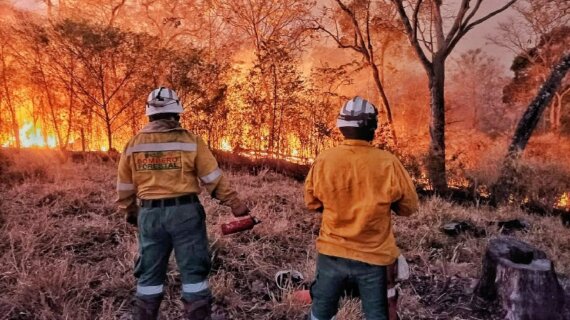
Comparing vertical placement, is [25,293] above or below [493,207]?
above

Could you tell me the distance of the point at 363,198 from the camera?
2.30 m

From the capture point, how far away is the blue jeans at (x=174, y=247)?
2801 mm

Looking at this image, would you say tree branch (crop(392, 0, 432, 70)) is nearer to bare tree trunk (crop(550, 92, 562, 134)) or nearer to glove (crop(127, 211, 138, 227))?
glove (crop(127, 211, 138, 227))

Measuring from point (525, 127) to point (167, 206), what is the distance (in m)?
9.70

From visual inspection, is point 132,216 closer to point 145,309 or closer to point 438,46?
point 145,309

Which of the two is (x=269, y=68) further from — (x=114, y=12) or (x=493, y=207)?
(x=114, y=12)

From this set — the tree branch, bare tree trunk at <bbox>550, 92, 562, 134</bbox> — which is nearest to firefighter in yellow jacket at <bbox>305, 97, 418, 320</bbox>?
the tree branch

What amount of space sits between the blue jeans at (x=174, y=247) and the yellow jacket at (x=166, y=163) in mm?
133

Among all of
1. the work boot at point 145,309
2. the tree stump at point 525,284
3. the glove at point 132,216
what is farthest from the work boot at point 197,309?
the tree stump at point 525,284

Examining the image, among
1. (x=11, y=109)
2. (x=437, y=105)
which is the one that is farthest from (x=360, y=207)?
(x=11, y=109)

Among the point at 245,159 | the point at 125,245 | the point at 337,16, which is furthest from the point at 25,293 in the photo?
the point at 337,16

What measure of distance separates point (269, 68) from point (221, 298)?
9262 millimetres

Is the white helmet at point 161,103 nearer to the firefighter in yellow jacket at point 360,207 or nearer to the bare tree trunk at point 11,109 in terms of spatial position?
the firefighter in yellow jacket at point 360,207

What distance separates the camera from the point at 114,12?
18.7 metres
